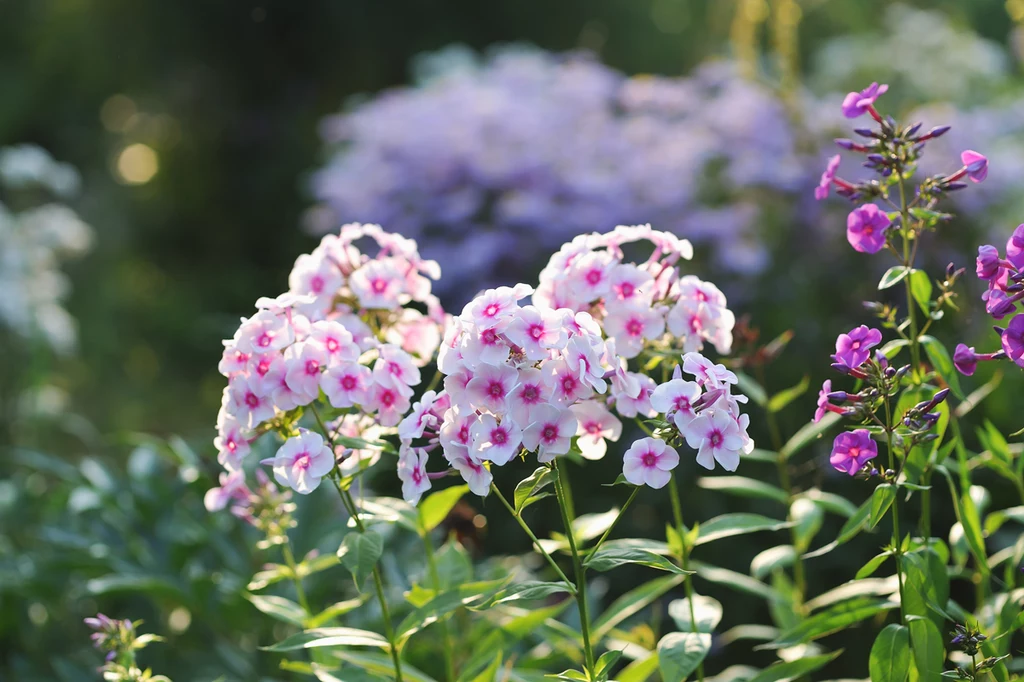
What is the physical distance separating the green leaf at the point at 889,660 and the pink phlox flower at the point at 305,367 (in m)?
0.82

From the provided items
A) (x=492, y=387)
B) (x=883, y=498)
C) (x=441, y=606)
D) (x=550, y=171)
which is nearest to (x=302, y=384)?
(x=492, y=387)

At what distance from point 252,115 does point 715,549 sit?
7.02 meters

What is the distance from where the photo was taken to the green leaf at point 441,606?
4.67 ft

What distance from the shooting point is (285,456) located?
1296 millimetres

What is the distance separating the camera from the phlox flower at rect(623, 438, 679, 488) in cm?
122

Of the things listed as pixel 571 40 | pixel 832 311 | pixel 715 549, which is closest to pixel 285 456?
pixel 715 549

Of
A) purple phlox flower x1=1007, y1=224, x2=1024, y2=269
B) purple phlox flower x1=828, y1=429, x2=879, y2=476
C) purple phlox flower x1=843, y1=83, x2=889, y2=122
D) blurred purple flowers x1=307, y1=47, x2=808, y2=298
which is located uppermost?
blurred purple flowers x1=307, y1=47, x2=808, y2=298

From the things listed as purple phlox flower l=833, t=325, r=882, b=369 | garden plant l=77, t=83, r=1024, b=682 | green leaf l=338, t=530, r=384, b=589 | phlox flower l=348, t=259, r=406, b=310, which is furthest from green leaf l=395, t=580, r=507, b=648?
purple phlox flower l=833, t=325, r=882, b=369

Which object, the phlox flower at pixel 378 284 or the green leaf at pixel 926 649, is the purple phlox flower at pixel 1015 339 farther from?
the phlox flower at pixel 378 284

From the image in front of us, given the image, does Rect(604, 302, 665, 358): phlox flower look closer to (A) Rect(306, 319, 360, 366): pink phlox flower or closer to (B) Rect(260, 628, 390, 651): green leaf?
(A) Rect(306, 319, 360, 366): pink phlox flower

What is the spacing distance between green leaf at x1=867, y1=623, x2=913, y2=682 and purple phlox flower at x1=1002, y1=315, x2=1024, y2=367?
42cm

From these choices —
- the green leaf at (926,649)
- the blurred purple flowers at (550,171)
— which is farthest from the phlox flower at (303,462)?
the blurred purple flowers at (550,171)

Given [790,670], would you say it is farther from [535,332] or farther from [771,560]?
[535,332]

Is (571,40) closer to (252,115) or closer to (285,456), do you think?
(252,115)
